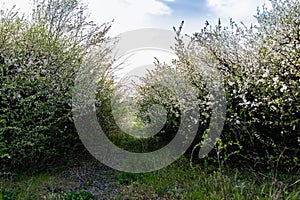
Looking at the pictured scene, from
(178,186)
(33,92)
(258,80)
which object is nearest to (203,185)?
(178,186)

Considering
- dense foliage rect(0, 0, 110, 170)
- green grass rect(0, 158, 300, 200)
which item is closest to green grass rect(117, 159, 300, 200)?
green grass rect(0, 158, 300, 200)

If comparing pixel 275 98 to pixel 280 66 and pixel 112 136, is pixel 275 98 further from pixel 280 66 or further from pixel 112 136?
pixel 112 136

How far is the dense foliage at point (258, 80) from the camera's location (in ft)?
9.80

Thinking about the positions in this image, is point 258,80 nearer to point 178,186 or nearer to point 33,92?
point 178,186

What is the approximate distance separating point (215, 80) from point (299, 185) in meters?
1.53

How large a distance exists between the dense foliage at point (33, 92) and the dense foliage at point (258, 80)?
166 cm

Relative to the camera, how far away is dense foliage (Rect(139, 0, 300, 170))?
2986mm

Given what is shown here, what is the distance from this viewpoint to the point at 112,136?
5.96 metres

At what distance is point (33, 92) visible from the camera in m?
3.79

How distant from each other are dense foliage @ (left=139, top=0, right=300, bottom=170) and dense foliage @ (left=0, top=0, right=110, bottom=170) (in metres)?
1.66

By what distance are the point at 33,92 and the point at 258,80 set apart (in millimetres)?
2699

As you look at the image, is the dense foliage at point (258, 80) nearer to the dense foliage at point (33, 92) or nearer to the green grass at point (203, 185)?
the green grass at point (203, 185)

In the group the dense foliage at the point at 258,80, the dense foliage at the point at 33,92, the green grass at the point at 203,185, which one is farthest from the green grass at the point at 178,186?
the dense foliage at the point at 33,92

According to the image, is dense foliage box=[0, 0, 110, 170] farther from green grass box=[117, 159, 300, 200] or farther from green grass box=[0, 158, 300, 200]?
green grass box=[117, 159, 300, 200]
